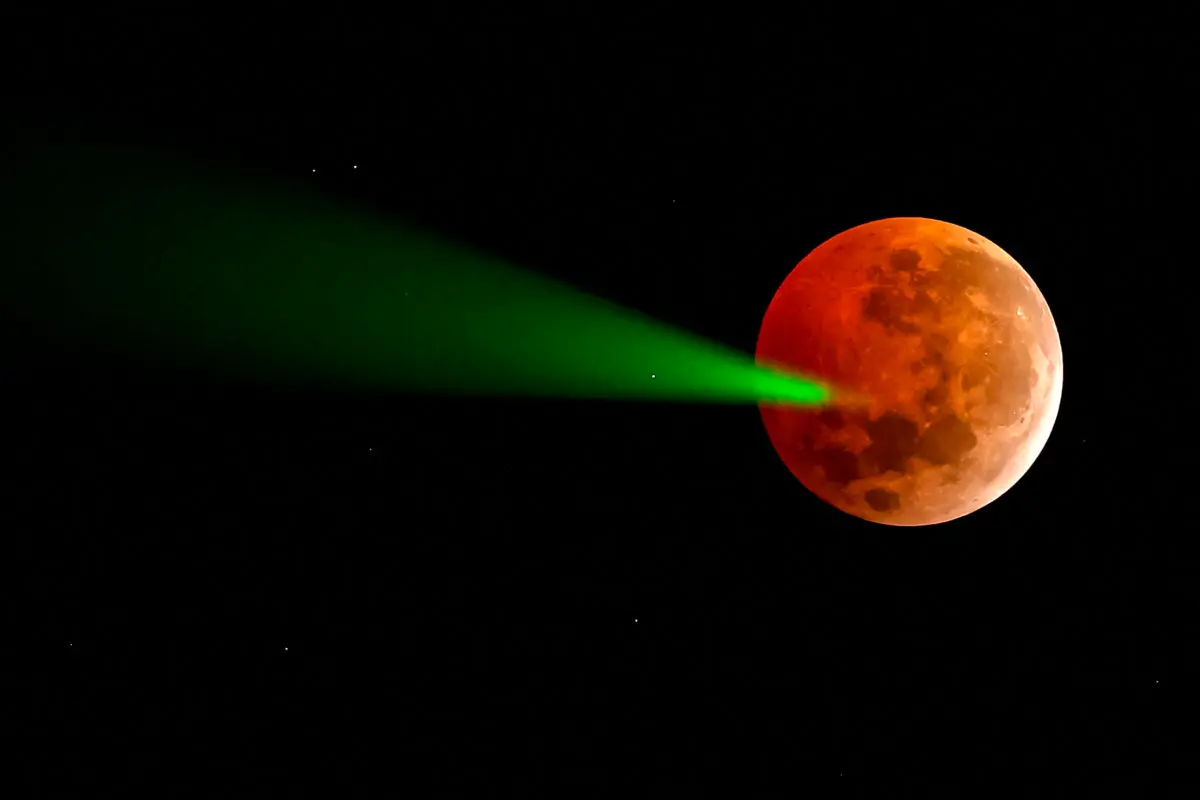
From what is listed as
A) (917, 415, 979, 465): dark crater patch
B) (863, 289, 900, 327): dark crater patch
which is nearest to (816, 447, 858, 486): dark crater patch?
(917, 415, 979, 465): dark crater patch

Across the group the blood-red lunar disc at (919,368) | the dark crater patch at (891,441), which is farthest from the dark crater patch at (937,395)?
the dark crater patch at (891,441)

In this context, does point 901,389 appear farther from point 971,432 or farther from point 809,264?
point 809,264

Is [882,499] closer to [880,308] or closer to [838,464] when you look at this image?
[838,464]

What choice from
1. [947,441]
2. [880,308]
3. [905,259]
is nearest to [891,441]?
[947,441]

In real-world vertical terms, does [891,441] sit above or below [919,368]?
below

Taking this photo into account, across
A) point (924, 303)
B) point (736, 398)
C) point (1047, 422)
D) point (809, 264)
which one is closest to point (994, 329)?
point (924, 303)

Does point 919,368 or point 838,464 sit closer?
point 919,368
